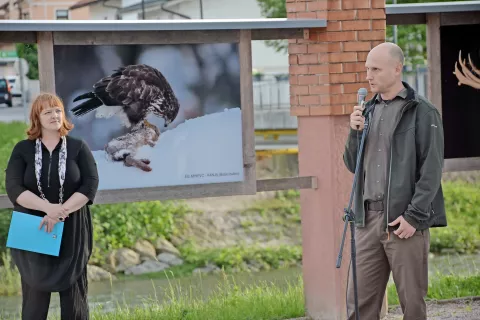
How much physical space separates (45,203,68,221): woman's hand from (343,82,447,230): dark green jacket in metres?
1.81

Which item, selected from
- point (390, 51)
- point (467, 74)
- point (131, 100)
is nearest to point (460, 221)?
point (467, 74)

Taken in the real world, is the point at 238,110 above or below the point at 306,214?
A: above

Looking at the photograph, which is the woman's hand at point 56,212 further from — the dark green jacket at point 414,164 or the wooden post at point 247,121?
the wooden post at point 247,121

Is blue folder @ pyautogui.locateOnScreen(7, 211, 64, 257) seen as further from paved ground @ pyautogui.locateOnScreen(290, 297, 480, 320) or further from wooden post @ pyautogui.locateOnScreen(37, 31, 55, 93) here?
paved ground @ pyautogui.locateOnScreen(290, 297, 480, 320)

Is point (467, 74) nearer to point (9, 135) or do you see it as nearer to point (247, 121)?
point (247, 121)

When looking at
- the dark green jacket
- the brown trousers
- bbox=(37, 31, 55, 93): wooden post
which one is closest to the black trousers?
bbox=(37, 31, 55, 93): wooden post

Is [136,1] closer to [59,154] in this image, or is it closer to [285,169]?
[285,169]

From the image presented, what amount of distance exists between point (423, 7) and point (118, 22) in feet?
8.80

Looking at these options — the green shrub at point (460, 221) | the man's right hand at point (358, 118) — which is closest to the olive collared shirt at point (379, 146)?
the man's right hand at point (358, 118)

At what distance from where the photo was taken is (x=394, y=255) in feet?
19.5

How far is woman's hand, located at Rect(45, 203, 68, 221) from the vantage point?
21.0 ft

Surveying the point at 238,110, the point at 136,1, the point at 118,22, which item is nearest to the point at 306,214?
the point at 238,110

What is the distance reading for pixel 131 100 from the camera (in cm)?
786

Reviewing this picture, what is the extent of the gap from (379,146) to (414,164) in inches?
8.8
